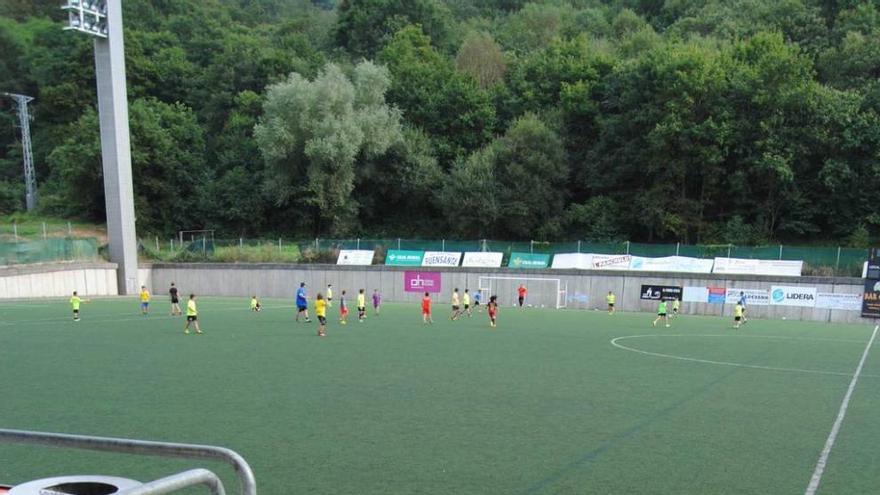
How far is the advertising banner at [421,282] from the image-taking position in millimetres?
40438

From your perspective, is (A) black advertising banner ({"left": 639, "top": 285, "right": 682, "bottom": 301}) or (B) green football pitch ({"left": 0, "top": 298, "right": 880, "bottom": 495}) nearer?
(B) green football pitch ({"left": 0, "top": 298, "right": 880, "bottom": 495})

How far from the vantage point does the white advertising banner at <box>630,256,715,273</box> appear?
36178 millimetres

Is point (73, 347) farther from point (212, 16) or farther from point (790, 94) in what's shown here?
point (212, 16)

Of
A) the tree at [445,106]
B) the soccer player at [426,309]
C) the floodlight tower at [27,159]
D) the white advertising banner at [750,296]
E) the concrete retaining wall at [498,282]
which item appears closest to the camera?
the soccer player at [426,309]

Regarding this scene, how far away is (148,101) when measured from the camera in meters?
63.6

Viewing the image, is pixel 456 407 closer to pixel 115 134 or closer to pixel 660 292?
pixel 660 292

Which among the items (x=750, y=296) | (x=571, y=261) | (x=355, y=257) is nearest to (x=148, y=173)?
(x=355, y=257)

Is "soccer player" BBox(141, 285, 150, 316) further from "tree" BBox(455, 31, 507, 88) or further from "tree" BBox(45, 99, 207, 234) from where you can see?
"tree" BBox(455, 31, 507, 88)

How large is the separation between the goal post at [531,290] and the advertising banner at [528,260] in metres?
1.18

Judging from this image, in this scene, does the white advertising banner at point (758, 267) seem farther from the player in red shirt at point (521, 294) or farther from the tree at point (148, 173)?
the tree at point (148, 173)

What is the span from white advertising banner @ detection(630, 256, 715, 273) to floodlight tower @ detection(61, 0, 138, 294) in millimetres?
30911

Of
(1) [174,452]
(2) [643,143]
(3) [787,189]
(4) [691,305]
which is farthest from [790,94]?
(1) [174,452]

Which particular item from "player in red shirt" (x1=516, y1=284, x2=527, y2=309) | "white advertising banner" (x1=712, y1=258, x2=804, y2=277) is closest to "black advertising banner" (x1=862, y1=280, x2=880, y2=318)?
"white advertising banner" (x1=712, y1=258, x2=804, y2=277)

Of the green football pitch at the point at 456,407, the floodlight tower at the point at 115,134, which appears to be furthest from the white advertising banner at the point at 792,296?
the floodlight tower at the point at 115,134
